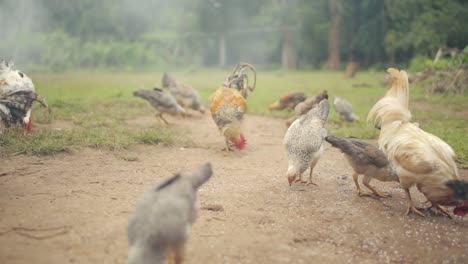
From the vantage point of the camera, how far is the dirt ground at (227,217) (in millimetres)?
3109

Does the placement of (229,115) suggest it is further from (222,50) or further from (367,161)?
(222,50)

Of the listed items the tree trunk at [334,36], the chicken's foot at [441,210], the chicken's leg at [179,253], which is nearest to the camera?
the chicken's leg at [179,253]

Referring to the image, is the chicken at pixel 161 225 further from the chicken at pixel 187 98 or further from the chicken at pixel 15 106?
the chicken at pixel 187 98

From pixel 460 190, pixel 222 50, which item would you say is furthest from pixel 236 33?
pixel 460 190

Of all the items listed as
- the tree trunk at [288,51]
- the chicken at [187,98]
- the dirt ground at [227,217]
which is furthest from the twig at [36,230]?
the tree trunk at [288,51]

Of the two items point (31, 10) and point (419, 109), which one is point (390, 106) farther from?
point (31, 10)

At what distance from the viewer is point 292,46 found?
29156mm

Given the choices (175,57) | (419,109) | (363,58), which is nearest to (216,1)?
(175,57)

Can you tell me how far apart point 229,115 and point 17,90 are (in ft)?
11.7

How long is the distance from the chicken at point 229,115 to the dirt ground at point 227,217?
0.66 meters

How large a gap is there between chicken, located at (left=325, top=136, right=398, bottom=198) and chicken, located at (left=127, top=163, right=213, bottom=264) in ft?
7.47

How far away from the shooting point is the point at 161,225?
252cm

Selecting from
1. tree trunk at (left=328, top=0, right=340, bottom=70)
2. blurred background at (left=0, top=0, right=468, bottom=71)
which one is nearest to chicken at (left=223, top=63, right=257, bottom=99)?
blurred background at (left=0, top=0, right=468, bottom=71)

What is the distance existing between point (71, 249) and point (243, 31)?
95.8ft
